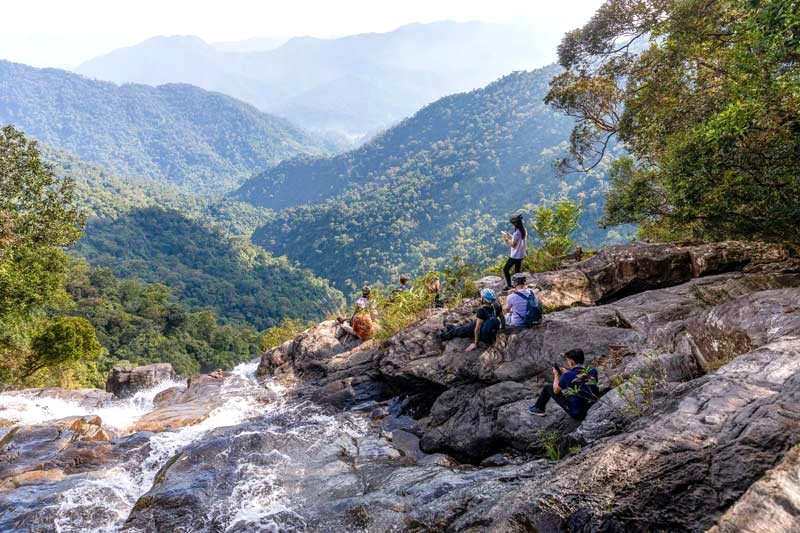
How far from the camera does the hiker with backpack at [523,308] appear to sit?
9.36 meters

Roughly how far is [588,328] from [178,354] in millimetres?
55492

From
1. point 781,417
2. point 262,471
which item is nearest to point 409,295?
point 262,471

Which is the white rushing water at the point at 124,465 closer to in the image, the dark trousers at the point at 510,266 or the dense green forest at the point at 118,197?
the dark trousers at the point at 510,266

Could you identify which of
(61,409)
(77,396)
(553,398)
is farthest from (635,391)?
(77,396)

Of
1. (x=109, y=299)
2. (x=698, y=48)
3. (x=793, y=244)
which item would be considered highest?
(x=698, y=48)

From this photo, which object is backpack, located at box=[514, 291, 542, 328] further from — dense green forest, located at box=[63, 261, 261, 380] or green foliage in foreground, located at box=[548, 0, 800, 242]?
dense green forest, located at box=[63, 261, 261, 380]

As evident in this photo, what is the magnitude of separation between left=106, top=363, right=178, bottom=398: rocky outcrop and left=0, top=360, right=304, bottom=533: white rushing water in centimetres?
400

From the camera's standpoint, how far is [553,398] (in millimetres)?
7188

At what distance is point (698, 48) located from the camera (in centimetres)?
1009

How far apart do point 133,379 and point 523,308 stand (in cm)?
1863

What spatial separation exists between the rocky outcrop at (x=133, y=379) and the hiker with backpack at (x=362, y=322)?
9810 millimetres

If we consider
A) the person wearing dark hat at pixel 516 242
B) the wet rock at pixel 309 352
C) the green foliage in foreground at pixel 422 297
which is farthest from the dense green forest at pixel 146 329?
the person wearing dark hat at pixel 516 242

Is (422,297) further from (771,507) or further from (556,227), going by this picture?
(771,507)

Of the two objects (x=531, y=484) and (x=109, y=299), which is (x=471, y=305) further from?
(x=109, y=299)
